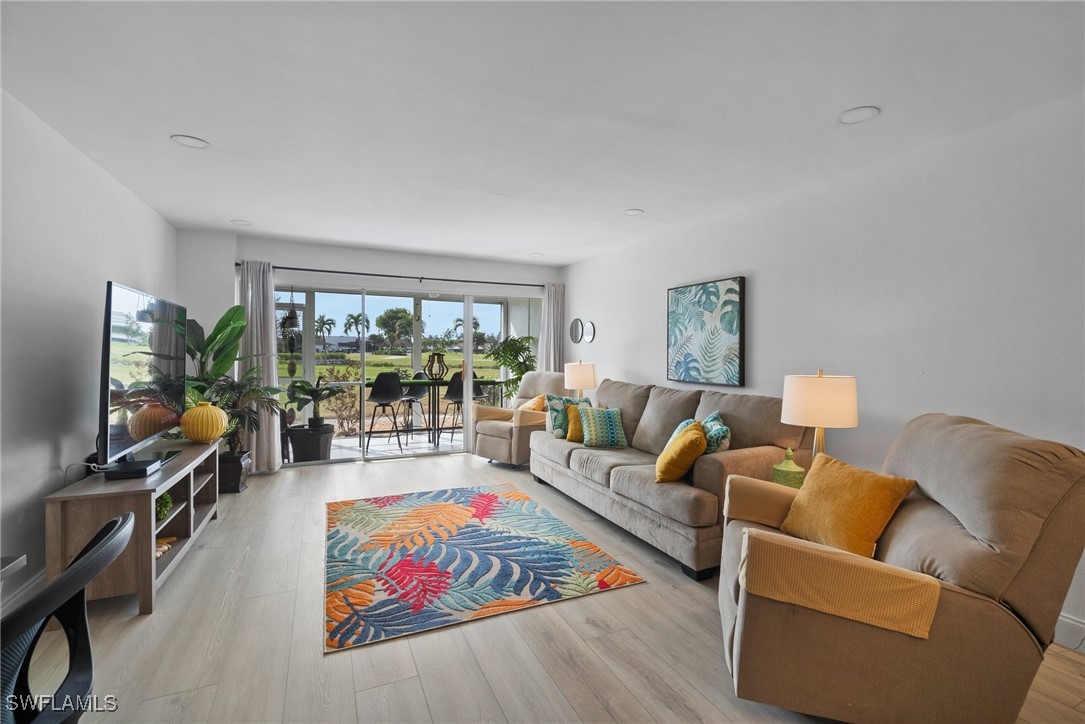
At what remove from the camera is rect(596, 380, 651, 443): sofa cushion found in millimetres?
4441

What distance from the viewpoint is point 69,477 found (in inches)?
110

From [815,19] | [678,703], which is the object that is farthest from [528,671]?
[815,19]

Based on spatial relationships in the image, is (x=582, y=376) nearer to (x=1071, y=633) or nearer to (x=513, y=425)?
Result: (x=513, y=425)

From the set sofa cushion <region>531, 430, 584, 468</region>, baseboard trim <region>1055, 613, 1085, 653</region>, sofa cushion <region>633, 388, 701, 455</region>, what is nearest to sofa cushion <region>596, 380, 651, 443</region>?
sofa cushion <region>633, 388, 701, 455</region>

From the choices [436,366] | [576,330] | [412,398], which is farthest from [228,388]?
[576,330]

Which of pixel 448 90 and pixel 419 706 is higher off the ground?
pixel 448 90

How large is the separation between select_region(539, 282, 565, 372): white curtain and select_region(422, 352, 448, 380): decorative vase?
1.26 m

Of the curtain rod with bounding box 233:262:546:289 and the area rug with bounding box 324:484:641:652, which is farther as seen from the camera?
the curtain rod with bounding box 233:262:546:289

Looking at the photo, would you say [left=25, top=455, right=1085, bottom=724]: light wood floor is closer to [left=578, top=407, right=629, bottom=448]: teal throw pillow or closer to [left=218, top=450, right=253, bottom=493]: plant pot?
[left=578, top=407, right=629, bottom=448]: teal throw pillow

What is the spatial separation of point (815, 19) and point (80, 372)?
395 centimetres

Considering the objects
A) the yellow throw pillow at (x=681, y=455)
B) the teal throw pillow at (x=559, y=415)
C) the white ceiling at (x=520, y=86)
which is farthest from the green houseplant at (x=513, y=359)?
the yellow throw pillow at (x=681, y=455)

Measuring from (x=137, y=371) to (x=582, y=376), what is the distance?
366cm

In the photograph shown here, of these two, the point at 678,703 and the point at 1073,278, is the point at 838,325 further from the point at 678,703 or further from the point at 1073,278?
the point at 678,703

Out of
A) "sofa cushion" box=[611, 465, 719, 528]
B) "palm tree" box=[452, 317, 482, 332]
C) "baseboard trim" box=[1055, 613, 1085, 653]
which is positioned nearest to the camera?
"baseboard trim" box=[1055, 613, 1085, 653]
